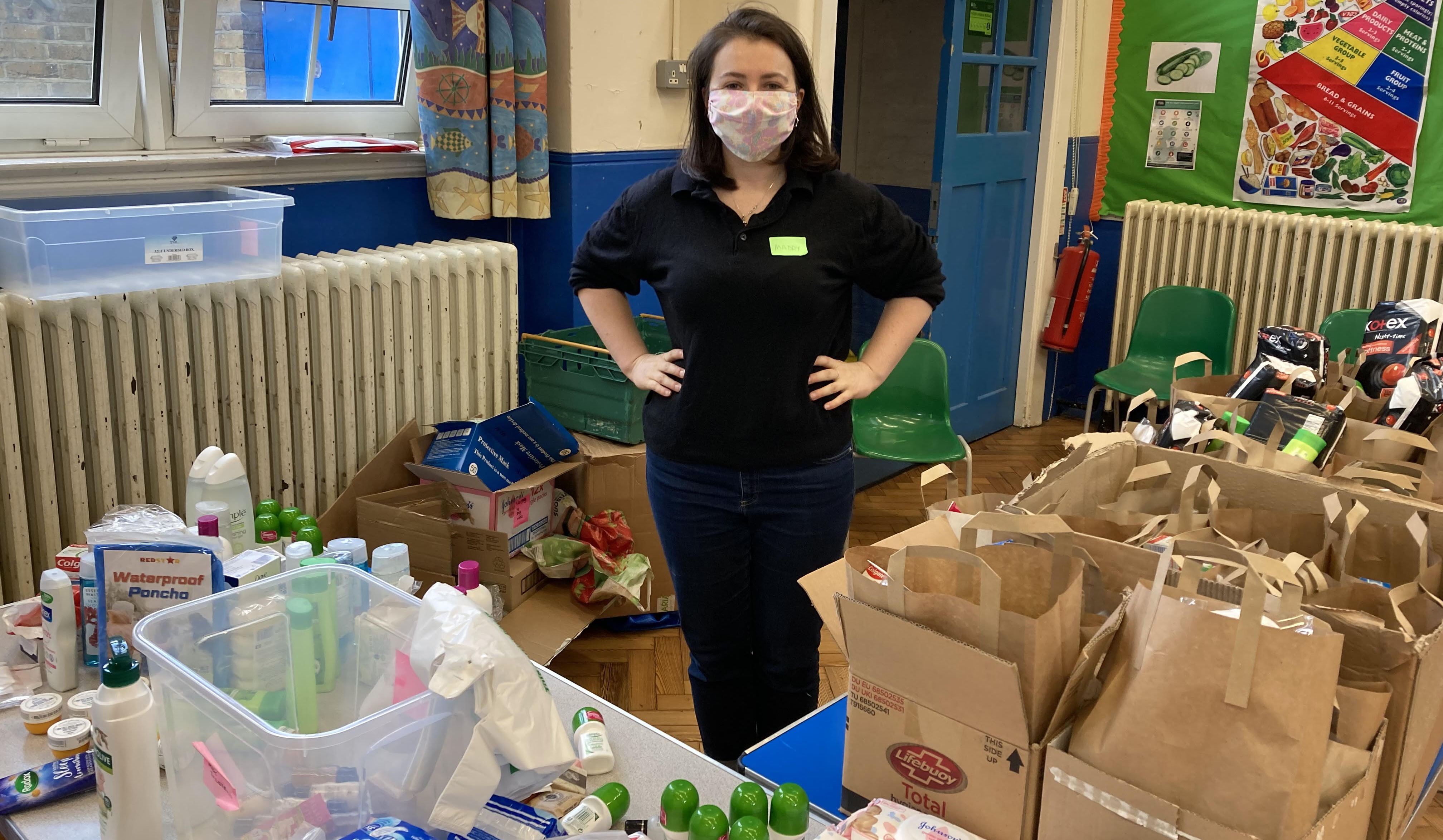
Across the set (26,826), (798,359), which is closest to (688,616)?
(798,359)

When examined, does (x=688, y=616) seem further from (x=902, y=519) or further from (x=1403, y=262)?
(x=1403, y=262)

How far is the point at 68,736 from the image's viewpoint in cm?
128

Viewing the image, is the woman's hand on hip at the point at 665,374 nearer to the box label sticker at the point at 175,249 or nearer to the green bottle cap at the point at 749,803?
the green bottle cap at the point at 749,803

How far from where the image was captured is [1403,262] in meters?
4.21

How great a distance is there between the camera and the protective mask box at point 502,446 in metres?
2.79

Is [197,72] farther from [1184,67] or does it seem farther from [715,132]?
[1184,67]

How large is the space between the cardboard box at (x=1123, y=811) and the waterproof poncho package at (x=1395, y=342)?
1012 mm

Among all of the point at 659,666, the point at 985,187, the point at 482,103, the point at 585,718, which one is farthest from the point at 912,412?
the point at 585,718

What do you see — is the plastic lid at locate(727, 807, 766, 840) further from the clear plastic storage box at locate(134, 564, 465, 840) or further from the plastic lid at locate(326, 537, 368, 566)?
the plastic lid at locate(326, 537, 368, 566)

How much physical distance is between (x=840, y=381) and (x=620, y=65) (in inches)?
73.2

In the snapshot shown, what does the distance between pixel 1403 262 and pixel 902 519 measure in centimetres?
214

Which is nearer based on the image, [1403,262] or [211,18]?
[211,18]

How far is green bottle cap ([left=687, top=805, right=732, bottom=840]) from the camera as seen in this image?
40.3 inches

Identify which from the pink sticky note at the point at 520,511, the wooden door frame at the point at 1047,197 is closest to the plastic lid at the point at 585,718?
the pink sticky note at the point at 520,511
